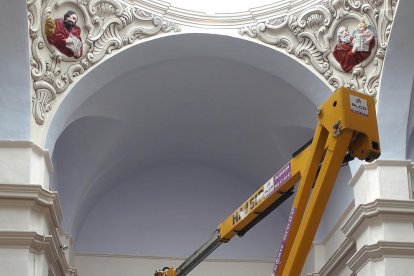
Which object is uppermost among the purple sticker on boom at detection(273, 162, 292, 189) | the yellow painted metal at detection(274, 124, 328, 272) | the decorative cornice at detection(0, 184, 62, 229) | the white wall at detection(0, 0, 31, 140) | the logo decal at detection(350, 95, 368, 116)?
the white wall at detection(0, 0, 31, 140)

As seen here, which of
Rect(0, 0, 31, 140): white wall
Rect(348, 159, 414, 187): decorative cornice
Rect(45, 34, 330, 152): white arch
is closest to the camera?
Rect(0, 0, 31, 140): white wall

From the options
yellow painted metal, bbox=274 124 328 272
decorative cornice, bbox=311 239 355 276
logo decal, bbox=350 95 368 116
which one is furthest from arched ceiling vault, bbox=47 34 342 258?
logo decal, bbox=350 95 368 116

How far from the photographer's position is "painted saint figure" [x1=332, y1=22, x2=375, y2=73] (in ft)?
37.3

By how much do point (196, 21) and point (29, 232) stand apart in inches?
160

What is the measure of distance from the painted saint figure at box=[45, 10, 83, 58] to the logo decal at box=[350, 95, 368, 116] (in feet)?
18.1

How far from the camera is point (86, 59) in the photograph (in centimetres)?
1143

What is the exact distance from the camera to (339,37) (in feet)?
38.1

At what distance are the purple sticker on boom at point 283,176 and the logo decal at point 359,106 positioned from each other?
3.67ft

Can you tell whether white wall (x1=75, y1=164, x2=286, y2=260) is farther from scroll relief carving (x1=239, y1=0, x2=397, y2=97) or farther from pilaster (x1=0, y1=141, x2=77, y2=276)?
scroll relief carving (x1=239, y1=0, x2=397, y2=97)

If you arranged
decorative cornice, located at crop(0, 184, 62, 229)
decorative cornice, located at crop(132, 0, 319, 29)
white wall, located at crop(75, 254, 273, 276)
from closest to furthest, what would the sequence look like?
A: decorative cornice, located at crop(0, 184, 62, 229), decorative cornice, located at crop(132, 0, 319, 29), white wall, located at crop(75, 254, 273, 276)

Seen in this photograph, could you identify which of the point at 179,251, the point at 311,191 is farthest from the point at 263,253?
the point at 311,191

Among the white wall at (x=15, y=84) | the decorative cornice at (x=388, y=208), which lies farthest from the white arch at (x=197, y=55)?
the decorative cornice at (x=388, y=208)

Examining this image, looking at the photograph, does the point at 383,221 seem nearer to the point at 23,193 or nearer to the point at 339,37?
the point at 339,37

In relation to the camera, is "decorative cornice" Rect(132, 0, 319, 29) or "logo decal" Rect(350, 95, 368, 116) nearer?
"logo decal" Rect(350, 95, 368, 116)
